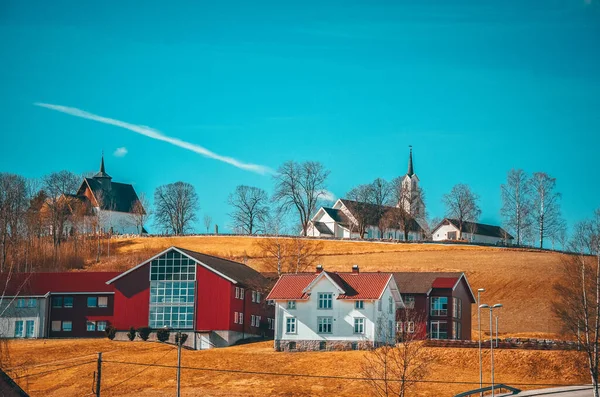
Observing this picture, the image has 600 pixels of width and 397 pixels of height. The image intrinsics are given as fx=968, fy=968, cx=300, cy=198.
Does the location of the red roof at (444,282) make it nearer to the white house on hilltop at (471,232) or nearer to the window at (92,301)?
the window at (92,301)

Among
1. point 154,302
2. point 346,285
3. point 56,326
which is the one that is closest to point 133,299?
point 154,302

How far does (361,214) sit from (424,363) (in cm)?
10178

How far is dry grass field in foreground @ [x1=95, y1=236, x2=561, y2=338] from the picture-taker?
10088 centimetres

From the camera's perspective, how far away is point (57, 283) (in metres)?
95.9

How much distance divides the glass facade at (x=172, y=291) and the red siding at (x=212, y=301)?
0.71m

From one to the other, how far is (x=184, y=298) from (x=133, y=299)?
16.0 feet

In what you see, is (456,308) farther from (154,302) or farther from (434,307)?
(154,302)

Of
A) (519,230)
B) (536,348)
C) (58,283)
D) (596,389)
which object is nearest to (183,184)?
(519,230)

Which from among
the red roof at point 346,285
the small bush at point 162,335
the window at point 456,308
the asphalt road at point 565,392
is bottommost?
the asphalt road at point 565,392

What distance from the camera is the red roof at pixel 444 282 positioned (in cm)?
8900

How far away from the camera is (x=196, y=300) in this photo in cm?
8850

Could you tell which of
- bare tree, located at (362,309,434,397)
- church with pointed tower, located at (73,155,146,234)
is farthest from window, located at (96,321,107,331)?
church with pointed tower, located at (73,155,146,234)

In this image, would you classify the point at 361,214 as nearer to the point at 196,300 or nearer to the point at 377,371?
the point at 196,300

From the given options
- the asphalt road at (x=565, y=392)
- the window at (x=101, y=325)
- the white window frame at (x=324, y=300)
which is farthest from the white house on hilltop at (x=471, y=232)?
the asphalt road at (x=565, y=392)
